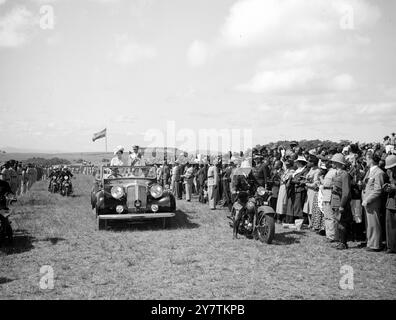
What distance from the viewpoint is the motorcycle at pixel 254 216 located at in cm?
813

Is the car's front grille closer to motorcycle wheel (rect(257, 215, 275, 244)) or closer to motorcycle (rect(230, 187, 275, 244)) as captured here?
motorcycle (rect(230, 187, 275, 244))

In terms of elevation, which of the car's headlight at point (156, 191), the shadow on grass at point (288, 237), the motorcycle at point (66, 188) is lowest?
the shadow on grass at point (288, 237)

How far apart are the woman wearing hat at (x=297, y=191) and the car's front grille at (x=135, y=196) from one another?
3833 millimetres

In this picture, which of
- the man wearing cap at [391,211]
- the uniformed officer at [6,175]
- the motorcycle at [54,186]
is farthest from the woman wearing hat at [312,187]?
the motorcycle at [54,186]

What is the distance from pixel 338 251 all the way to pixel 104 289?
181 inches

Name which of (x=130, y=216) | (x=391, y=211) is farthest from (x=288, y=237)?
(x=130, y=216)

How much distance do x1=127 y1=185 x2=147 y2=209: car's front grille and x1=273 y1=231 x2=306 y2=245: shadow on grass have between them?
355 centimetres

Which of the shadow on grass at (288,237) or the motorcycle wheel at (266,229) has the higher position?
the motorcycle wheel at (266,229)

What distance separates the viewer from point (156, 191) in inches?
408

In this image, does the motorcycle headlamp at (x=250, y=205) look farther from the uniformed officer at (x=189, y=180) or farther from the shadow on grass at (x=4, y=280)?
the uniformed officer at (x=189, y=180)

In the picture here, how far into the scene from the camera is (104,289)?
5371mm

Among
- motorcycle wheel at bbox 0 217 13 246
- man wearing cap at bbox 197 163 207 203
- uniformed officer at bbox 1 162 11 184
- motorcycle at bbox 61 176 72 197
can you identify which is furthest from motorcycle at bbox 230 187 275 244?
motorcycle at bbox 61 176 72 197
